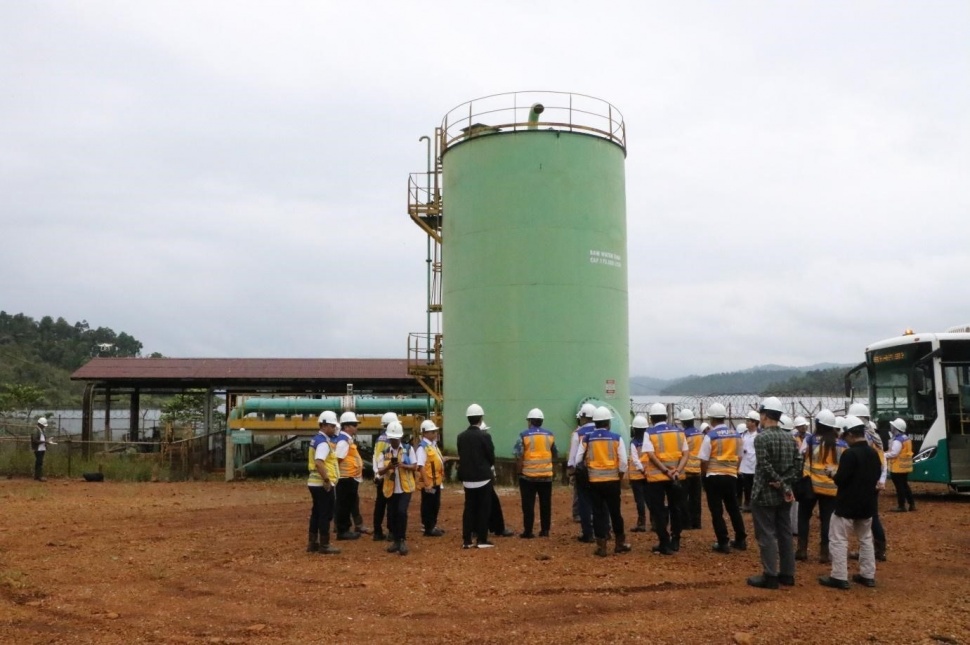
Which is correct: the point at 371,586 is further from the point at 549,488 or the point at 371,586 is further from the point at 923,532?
the point at 923,532

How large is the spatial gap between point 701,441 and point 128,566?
7.83 m

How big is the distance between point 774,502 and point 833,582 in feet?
3.66

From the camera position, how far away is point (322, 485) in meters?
10.6

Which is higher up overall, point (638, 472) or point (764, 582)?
point (638, 472)

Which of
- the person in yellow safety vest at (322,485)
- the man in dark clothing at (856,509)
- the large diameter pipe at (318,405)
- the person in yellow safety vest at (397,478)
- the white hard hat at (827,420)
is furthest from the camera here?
the large diameter pipe at (318,405)

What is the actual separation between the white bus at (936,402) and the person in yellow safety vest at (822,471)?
7768 millimetres

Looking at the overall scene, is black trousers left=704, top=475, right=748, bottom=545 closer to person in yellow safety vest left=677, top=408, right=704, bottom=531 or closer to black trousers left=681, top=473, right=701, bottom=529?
person in yellow safety vest left=677, top=408, right=704, bottom=531

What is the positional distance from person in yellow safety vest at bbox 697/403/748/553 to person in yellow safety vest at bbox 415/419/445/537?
3.72m

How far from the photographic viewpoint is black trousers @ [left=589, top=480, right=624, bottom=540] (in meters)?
10.2

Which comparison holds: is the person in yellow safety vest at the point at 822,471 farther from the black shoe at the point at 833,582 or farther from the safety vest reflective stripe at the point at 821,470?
the black shoe at the point at 833,582

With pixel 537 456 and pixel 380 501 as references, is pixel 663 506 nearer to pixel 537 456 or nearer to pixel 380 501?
pixel 537 456

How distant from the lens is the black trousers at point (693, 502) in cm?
1241

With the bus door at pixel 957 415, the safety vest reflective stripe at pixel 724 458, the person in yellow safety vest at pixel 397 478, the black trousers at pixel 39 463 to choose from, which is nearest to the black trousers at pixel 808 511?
the safety vest reflective stripe at pixel 724 458

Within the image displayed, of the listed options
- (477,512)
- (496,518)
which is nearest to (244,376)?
(496,518)
